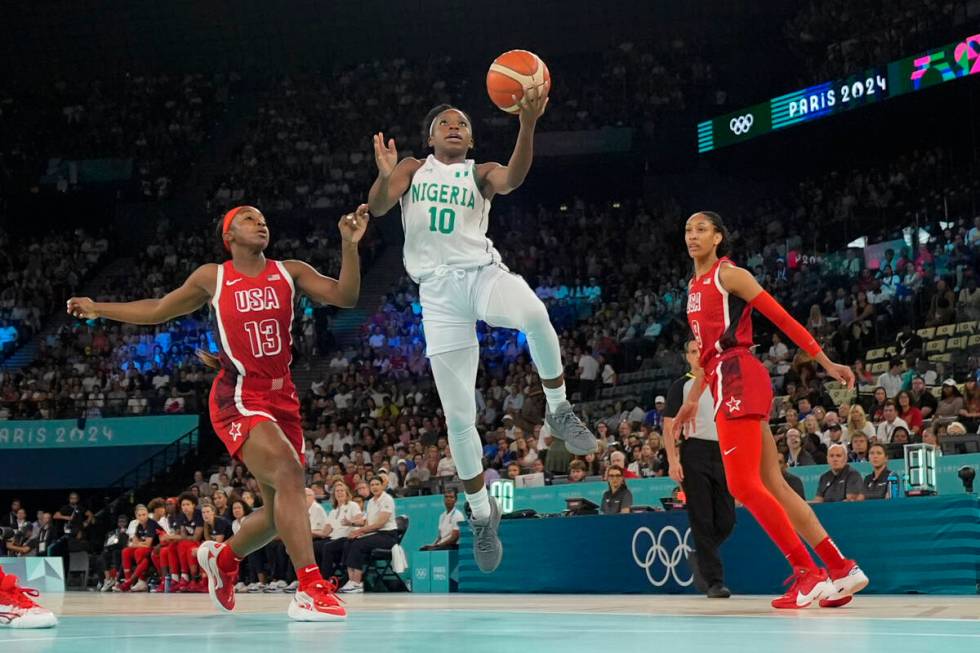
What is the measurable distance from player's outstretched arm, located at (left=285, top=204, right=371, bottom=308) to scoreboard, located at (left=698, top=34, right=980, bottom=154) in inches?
724

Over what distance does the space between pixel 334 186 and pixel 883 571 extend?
24.0m

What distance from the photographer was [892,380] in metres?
15.5

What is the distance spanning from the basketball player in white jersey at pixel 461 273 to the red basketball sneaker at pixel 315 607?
130cm

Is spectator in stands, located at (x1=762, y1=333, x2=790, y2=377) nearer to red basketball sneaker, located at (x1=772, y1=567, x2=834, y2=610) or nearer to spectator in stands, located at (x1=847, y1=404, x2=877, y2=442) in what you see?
spectator in stands, located at (x1=847, y1=404, x2=877, y2=442)

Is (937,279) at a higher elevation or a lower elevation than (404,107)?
lower

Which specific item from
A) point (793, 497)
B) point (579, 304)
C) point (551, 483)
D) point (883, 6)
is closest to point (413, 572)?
point (551, 483)

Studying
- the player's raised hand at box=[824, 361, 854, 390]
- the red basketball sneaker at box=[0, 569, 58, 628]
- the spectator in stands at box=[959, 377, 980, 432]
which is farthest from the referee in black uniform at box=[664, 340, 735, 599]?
the spectator in stands at box=[959, 377, 980, 432]

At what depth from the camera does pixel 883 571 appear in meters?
9.48

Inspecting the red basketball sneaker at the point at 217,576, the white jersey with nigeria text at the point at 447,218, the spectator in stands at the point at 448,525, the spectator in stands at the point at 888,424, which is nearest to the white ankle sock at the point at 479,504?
the white jersey with nigeria text at the point at 447,218

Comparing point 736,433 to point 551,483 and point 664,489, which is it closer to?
point 664,489

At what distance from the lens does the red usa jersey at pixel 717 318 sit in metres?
7.27

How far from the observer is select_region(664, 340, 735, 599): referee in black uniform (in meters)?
9.19

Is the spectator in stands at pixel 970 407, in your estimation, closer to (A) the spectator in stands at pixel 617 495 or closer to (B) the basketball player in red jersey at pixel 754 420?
(A) the spectator in stands at pixel 617 495

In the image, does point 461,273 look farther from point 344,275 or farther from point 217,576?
point 217,576
